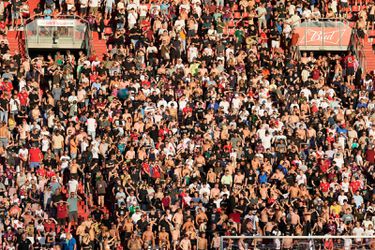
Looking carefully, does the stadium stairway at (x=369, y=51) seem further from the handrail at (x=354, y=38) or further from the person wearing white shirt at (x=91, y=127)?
the person wearing white shirt at (x=91, y=127)

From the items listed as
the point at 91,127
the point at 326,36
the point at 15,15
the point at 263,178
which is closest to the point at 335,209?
the point at 263,178

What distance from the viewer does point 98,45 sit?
5772 centimetres

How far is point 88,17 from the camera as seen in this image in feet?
189

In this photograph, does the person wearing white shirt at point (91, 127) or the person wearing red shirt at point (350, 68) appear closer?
the person wearing white shirt at point (91, 127)

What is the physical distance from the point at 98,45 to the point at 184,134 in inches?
303

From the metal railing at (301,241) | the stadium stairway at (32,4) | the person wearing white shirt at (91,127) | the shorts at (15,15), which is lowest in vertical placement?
the metal railing at (301,241)

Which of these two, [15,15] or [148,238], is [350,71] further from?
[148,238]

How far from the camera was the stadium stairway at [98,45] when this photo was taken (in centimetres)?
5728

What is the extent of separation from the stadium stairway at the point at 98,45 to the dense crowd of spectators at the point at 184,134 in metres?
0.27

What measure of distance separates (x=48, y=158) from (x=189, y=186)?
4484 mm

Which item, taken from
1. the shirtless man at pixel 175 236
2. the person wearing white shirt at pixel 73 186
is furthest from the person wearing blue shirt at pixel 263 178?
the person wearing white shirt at pixel 73 186

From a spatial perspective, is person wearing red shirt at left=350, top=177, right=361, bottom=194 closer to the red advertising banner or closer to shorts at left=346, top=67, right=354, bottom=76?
shorts at left=346, top=67, right=354, bottom=76

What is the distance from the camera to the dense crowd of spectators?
47625 millimetres

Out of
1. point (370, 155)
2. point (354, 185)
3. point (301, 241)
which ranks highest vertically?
point (301, 241)
